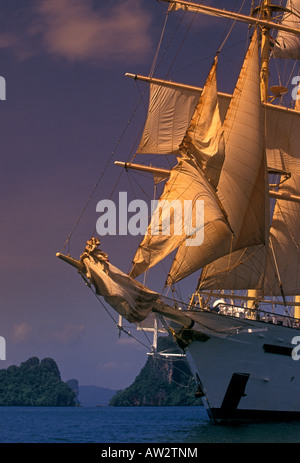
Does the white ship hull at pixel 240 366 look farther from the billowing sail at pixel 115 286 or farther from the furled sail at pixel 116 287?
the billowing sail at pixel 115 286

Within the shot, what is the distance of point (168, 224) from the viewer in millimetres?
38875

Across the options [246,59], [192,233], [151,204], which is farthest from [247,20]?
[192,233]

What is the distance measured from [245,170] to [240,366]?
10297 millimetres

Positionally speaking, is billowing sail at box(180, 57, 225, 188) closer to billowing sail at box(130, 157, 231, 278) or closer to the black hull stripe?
billowing sail at box(130, 157, 231, 278)

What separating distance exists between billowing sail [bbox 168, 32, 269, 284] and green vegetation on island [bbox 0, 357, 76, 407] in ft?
386

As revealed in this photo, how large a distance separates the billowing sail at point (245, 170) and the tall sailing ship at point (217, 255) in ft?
0.18

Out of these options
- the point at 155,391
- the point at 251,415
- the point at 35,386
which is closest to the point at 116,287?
the point at 251,415

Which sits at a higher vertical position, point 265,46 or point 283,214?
point 265,46

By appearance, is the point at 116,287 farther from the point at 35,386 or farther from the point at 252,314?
the point at 35,386

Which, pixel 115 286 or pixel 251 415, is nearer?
pixel 115 286

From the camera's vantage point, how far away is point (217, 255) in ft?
136

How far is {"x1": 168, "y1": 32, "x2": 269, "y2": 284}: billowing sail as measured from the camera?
4250 cm

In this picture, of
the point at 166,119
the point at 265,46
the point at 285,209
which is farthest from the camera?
the point at 265,46

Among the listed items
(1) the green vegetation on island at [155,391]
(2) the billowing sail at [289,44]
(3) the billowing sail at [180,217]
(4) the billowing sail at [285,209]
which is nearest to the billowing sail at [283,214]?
(4) the billowing sail at [285,209]
